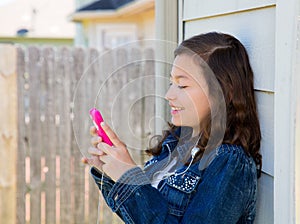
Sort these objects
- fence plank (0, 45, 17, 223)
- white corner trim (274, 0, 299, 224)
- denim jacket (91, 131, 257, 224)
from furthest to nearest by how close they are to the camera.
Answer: fence plank (0, 45, 17, 223)
denim jacket (91, 131, 257, 224)
white corner trim (274, 0, 299, 224)

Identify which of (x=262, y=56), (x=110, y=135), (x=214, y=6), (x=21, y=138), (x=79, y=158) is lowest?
(x=79, y=158)

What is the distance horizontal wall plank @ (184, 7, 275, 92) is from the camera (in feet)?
4.14

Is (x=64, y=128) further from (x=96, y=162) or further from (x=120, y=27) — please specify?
(x=120, y=27)

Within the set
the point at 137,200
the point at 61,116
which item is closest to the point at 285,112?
the point at 137,200

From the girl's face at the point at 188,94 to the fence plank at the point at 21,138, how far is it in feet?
8.66

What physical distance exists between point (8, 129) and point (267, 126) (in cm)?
280

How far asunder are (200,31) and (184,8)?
7.6 inches

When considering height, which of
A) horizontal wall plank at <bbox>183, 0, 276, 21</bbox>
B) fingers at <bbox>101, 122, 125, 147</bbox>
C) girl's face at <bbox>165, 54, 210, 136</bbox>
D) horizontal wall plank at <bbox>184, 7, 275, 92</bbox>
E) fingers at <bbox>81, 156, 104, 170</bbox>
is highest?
horizontal wall plank at <bbox>183, 0, 276, 21</bbox>

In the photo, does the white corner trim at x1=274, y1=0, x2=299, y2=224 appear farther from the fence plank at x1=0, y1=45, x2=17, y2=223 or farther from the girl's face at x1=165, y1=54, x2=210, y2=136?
the fence plank at x1=0, y1=45, x2=17, y2=223

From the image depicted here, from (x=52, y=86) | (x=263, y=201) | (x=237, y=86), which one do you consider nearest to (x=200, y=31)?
(x=237, y=86)

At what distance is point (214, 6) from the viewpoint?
1575 mm

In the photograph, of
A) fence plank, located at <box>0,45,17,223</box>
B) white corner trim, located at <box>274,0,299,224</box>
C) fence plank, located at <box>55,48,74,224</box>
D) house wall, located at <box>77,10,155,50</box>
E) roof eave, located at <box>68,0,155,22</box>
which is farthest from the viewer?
house wall, located at <box>77,10,155,50</box>

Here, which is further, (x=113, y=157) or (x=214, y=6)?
(x=214, y=6)

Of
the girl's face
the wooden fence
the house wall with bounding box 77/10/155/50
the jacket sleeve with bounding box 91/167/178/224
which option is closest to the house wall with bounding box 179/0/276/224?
the girl's face
